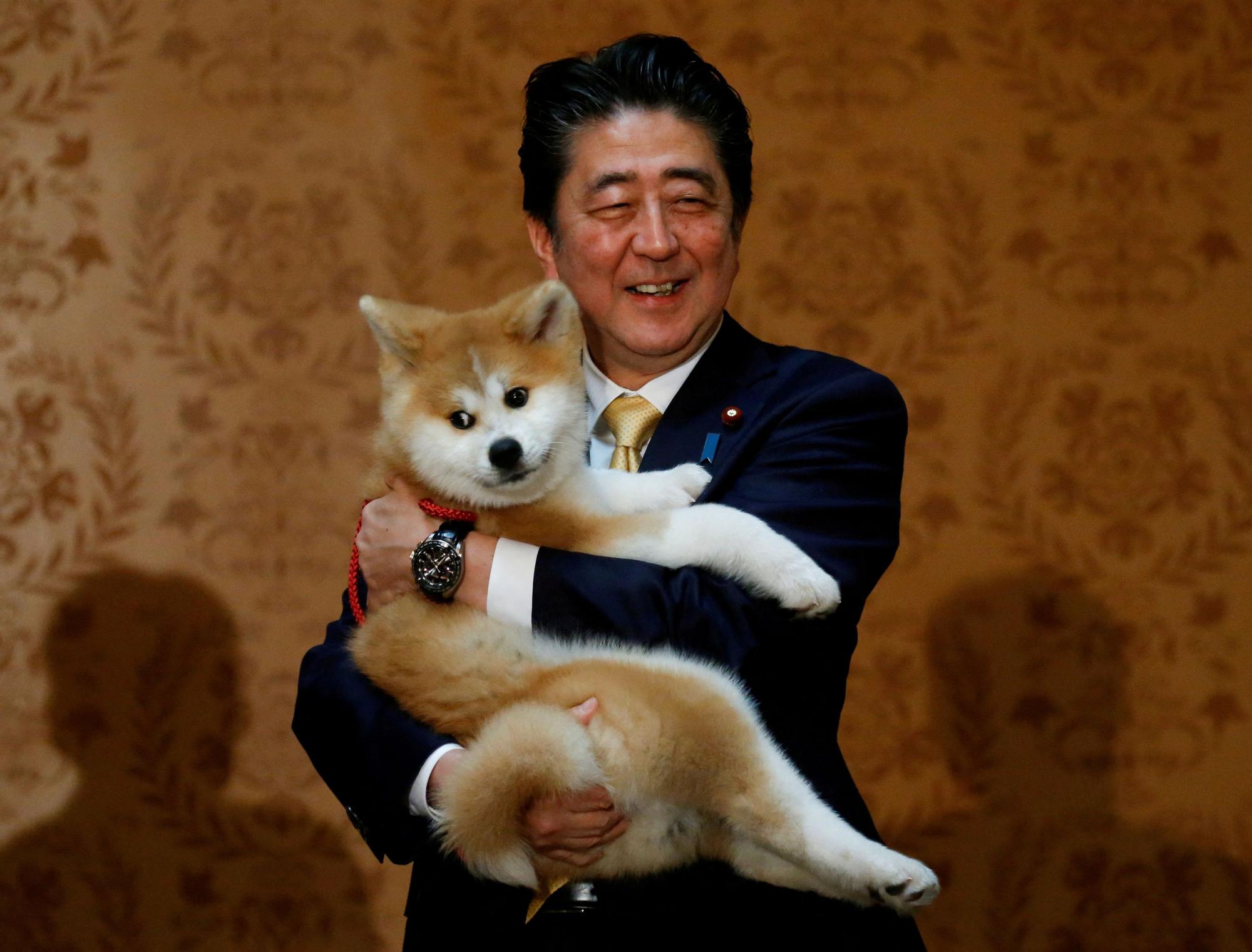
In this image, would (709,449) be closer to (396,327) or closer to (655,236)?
(655,236)

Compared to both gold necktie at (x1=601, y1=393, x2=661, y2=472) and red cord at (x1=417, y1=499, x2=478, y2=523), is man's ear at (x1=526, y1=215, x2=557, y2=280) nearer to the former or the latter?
gold necktie at (x1=601, y1=393, x2=661, y2=472)

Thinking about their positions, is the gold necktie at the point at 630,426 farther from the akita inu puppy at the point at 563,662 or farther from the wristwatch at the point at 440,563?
the wristwatch at the point at 440,563

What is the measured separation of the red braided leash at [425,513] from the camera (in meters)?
1.68

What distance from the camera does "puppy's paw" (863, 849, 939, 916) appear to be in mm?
1401

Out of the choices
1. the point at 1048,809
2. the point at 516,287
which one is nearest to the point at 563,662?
the point at 516,287

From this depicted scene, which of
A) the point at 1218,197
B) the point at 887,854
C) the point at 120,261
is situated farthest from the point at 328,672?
the point at 1218,197

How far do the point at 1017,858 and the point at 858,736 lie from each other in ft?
1.72

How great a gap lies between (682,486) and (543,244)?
2.18 ft

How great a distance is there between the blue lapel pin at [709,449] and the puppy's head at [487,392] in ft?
0.61

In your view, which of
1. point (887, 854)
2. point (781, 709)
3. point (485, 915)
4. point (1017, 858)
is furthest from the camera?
point (1017, 858)

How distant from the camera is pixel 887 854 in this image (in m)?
1.42

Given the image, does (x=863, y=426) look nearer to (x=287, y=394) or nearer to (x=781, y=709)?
(x=781, y=709)

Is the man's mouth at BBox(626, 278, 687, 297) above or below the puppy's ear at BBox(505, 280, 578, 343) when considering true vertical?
above

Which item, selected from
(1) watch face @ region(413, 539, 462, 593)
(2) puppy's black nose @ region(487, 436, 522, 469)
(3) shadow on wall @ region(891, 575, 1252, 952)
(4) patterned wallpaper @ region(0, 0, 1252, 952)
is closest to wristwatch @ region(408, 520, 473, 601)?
(1) watch face @ region(413, 539, 462, 593)
